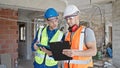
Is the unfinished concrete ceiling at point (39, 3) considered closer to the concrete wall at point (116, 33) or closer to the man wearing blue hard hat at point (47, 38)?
the concrete wall at point (116, 33)

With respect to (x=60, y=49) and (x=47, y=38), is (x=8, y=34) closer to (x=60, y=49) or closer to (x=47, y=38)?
(x=47, y=38)

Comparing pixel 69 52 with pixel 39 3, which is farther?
pixel 39 3

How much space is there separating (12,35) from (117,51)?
2.82 metres

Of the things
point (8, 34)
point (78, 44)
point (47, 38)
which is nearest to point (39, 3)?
point (47, 38)

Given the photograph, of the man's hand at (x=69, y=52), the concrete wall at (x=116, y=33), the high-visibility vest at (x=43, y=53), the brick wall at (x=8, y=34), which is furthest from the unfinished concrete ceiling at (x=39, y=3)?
the man's hand at (x=69, y=52)

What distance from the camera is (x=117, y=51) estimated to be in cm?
552

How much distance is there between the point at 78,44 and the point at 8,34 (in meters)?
3.95

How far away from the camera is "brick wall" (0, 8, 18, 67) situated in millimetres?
5486

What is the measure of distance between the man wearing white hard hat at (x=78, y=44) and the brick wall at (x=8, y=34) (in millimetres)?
3680

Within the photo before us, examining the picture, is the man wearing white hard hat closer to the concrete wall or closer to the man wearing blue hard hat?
A: the man wearing blue hard hat

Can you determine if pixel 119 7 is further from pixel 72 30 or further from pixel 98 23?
pixel 98 23

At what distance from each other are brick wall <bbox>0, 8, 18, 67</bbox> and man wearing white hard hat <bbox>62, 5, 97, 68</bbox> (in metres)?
3.68

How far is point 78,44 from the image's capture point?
1999 mm

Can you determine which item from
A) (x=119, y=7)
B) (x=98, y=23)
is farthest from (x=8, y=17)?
(x=98, y=23)
